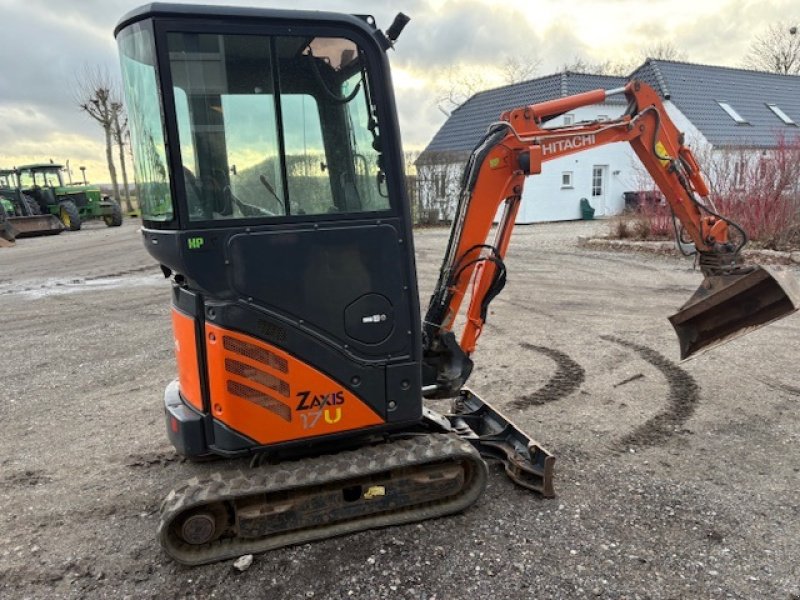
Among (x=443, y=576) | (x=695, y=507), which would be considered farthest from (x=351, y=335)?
(x=695, y=507)

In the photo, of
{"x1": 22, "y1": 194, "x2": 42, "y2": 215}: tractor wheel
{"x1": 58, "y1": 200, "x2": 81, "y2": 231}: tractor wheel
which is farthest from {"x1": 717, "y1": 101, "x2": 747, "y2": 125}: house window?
{"x1": 22, "y1": 194, "x2": 42, "y2": 215}: tractor wheel

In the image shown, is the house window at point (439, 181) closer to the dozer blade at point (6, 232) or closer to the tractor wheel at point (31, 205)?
the dozer blade at point (6, 232)

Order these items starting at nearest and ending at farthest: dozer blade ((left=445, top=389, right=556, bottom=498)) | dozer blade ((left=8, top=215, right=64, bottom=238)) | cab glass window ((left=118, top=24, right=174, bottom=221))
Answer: cab glass window ((left=118, top=24, right=174, bottom=221)) < dozer blade ((left=445, top=389, right=556, bottom=498)) < dozer blade ((left=8, top=215, right=64, bottom=238))

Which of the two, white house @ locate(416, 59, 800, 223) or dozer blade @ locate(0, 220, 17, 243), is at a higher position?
white house @ locate(416, 59, 800, 223)

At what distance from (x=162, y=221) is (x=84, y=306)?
291 inches

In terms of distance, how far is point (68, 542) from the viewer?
10.8 ft

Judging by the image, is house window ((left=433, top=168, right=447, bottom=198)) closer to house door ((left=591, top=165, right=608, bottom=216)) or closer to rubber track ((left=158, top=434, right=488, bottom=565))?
house door ((left=591, top=165, right=608, bottom=216))

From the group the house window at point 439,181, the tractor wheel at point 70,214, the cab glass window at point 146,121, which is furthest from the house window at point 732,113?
the tractor wheel at point 70,214

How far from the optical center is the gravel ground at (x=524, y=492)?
2.92m

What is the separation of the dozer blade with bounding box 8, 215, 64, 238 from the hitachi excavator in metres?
21.5

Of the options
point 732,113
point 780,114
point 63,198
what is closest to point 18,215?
point 63,198

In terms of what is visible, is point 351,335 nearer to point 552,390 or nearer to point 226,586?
point 226,586

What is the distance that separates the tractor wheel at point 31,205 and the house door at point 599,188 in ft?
70.1

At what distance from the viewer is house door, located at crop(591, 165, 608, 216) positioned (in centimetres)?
2292
